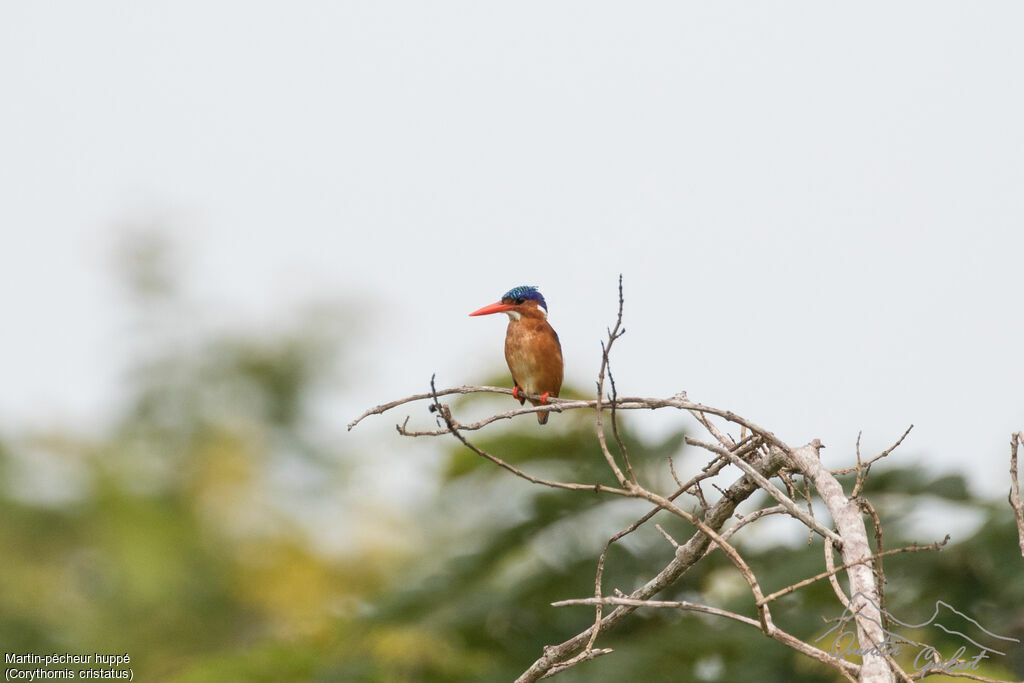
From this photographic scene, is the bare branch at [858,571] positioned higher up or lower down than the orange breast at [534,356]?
lower down

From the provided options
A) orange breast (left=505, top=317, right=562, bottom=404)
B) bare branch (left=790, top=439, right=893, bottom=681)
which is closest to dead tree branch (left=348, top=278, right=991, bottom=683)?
bare branch (left=790, top=439, right=893, bottom=681)

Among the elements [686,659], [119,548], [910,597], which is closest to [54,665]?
[686,659]

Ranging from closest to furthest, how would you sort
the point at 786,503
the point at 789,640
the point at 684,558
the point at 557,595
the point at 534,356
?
the point at 789,640
the point at 786,503
the point at 684,558
the point at 534,356
the point at 557,595

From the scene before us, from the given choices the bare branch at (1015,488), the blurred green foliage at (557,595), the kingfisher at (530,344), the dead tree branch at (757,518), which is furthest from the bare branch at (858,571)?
the kingfisher at (530,344)

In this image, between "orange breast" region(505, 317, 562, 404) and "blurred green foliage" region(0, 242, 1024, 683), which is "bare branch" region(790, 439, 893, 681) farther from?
"orange breast" region(505, 317, 562, 404)

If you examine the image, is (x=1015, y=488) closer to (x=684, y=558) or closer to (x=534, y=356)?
(x=684, y=558)

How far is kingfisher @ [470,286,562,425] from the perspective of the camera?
4.36 metres

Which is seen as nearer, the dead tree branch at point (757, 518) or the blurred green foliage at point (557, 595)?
the dead tree branch at point (757, 518)

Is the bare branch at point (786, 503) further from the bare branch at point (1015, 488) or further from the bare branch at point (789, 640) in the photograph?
the bare branch at point (1015, 488)

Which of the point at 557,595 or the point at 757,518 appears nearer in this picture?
the point at 757,518

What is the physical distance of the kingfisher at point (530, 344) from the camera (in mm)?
4359

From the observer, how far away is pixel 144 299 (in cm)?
2247

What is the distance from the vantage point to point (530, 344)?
4355 mm

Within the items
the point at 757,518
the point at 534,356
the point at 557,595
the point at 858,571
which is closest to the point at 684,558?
the point at 757,518
